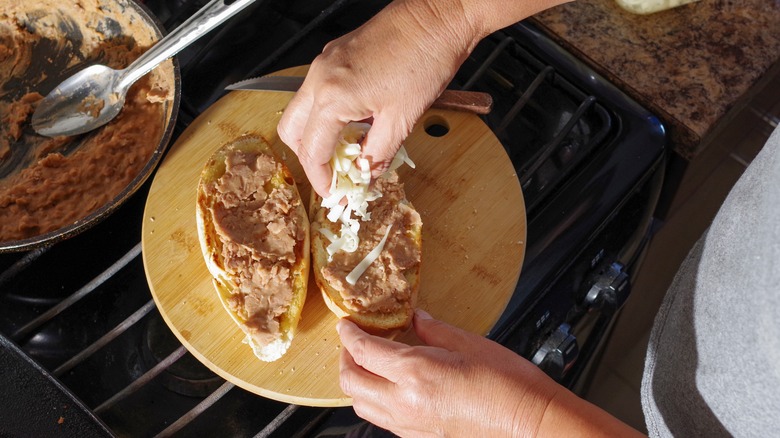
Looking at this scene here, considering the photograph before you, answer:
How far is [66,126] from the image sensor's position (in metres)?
2.30

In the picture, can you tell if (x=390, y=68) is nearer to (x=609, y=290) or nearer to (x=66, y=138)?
(x=609, y=290)

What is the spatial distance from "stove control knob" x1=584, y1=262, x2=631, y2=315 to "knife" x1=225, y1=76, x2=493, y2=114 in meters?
0.68

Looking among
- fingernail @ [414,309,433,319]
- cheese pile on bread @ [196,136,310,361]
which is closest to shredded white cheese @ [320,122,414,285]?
cheese pile on bread @ [196,136,310,361]

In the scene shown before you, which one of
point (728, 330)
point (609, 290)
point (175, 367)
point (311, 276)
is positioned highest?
point (728, 330)

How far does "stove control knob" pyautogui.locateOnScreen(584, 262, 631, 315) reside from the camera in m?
2.08

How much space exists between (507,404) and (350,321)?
0.55 metres

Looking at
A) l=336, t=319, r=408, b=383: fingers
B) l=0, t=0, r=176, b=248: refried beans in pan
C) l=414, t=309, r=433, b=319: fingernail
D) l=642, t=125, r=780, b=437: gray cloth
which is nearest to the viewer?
l=642, t=125, r=780, b=437: gray cloth

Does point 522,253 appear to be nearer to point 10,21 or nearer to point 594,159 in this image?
point 594,159

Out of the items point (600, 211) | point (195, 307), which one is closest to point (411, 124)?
point (600, 211)

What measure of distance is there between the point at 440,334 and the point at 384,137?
0.56 metres

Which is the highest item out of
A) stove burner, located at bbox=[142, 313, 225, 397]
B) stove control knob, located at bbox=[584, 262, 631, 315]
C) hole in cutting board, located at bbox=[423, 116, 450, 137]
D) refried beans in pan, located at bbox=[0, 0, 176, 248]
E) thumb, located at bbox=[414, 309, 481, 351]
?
hole in cutting board, located at bbox=[423, 116, 450, 137]

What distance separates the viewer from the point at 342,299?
1978 mm

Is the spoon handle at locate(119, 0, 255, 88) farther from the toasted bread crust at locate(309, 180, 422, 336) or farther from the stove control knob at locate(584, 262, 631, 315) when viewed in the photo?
the stove control knob at locate(584, 262, 631, 315)

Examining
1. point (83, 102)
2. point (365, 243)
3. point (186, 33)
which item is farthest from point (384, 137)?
point (83, 102)
